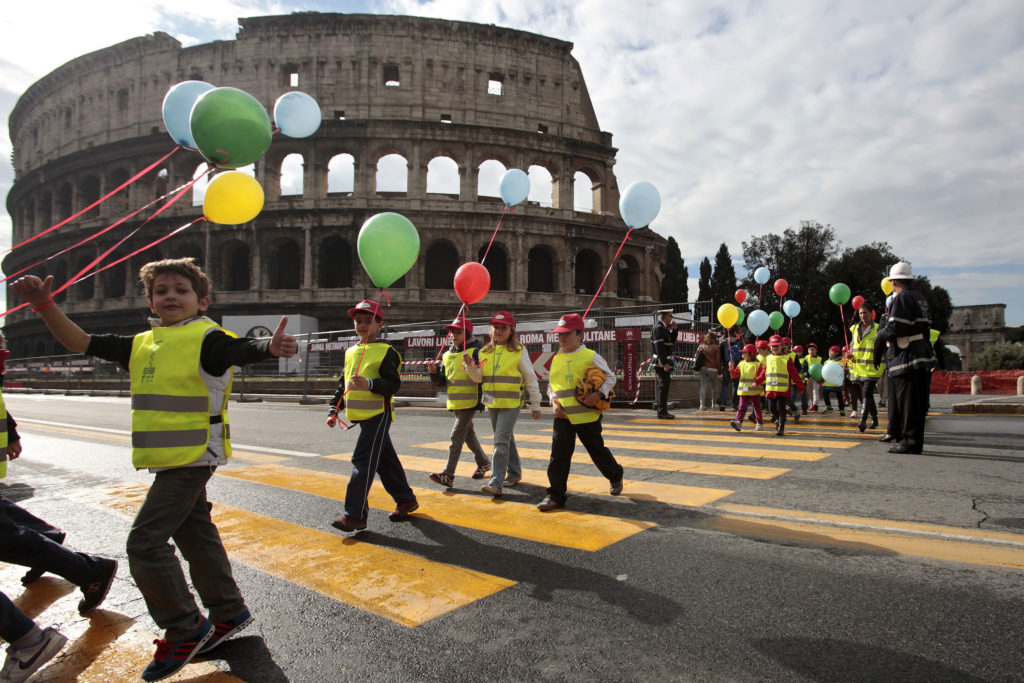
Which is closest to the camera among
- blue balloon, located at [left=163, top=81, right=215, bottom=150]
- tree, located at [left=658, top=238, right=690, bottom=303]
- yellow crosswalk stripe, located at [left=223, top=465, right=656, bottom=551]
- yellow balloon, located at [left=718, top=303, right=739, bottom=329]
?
yellow crosswalk stripe, located at [left=223, top=465, right=656, bottom=551]

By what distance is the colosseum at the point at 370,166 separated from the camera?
120 feet

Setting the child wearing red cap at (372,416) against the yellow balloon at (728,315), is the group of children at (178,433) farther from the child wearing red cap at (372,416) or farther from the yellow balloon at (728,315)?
the yellow balloon at (728,315)

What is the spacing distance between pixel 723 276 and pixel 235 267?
139 feet

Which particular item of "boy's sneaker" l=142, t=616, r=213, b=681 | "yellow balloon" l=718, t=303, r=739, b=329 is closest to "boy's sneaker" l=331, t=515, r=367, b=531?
"boy's sneaker" l=142, t=616, r=213, b=681

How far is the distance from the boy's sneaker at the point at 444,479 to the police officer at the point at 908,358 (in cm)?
513

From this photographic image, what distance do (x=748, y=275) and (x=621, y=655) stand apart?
168ft

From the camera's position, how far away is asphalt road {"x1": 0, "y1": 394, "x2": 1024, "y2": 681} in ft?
7.63

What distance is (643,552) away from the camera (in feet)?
11.7

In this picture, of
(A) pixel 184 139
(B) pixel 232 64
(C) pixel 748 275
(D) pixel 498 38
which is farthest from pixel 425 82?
(A) pixel 184 139

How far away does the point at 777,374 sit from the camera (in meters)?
9.49

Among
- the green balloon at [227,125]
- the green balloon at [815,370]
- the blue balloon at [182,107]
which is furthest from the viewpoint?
the green balloon at [815,370]

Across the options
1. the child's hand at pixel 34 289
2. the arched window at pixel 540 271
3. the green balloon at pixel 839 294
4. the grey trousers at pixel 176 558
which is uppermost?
the arched window at pixel 540 271

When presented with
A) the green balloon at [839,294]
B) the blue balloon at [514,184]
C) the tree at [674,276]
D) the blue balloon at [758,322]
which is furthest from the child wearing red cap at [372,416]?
the tree at [674,276]

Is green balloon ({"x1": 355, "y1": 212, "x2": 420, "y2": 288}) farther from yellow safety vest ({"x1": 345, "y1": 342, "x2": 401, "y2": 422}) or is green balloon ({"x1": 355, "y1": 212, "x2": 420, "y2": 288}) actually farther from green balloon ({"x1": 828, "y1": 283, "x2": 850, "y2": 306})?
green balloon ({"x1": 828, "y1": 283, "x2": 850, "y2": 306})
